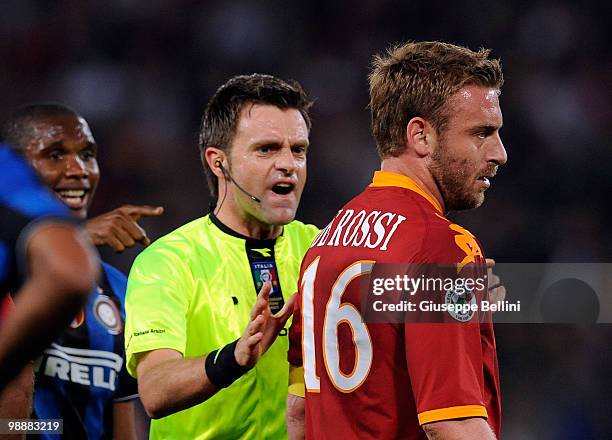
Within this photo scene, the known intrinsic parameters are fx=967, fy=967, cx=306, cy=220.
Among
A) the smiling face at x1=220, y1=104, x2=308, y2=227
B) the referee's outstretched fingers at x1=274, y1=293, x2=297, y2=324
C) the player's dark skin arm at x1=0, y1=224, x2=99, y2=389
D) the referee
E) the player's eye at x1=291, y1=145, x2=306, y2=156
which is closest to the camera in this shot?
the player's dark skin arm at x1=0, y1=224, x2=99, y2=389

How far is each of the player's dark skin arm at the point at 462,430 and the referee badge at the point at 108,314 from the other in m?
1.93

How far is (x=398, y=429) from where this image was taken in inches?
93.4

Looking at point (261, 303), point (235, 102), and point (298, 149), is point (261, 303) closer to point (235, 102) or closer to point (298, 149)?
point (298, 149)

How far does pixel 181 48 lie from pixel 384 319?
486 cm

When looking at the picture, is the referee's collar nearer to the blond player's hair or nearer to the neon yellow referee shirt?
the neon yellow referee shirt

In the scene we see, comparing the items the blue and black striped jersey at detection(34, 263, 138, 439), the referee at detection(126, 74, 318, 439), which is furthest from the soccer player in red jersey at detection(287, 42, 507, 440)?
the blue and black striped jersey at detection(34, 263, 138, 439)

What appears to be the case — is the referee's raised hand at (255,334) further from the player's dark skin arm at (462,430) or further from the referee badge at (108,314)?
the referee badge at (108,314)

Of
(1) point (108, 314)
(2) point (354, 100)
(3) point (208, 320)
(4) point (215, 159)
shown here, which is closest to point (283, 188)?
(4) point (215, 159)

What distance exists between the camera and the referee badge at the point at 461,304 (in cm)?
226

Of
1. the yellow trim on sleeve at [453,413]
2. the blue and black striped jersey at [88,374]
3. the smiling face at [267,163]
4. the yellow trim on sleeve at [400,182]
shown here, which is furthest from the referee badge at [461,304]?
the blue and black striped jersey at [88,374]

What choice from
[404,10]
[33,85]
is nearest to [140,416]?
[33,85]

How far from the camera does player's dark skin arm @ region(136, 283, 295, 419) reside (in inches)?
107

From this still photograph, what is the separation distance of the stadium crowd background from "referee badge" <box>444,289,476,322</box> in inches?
156

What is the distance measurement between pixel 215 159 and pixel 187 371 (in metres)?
0.97
